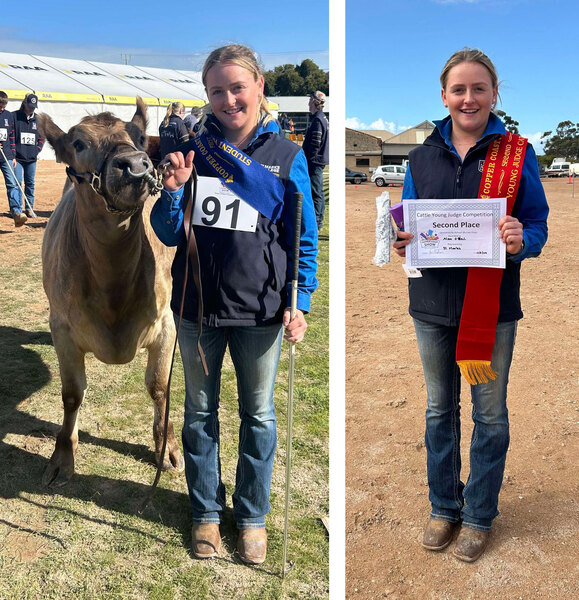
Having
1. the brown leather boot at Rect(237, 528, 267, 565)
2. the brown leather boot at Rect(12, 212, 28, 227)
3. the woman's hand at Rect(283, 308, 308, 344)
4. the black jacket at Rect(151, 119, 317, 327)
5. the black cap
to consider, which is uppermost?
the black cap

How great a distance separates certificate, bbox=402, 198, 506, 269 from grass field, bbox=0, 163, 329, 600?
1.48 m

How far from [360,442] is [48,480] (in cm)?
184

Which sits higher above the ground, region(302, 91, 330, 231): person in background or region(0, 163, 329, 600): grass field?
region(302, 91, 330, 231): person in background

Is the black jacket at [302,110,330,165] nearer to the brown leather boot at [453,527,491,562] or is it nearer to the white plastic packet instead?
the white plastic packet

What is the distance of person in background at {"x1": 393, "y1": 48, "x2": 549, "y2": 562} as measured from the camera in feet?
7.90

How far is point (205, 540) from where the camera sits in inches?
107

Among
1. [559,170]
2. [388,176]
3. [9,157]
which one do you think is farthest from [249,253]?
[559,170]

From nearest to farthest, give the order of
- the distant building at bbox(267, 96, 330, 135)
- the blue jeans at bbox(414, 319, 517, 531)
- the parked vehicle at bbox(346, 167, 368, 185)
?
the blue jeans at bbox(414, 319, 517, 531)
the parked vehicle at bbox(346, 167, 368, 185)
the distant building at bbox(267, 96, 330, 135)

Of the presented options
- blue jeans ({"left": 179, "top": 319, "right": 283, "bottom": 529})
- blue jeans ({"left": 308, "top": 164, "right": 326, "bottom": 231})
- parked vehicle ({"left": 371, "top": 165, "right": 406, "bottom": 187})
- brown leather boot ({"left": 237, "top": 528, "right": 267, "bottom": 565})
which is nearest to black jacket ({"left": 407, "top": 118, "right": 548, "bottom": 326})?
blue jeans ({"left": 179, "top": 319, "right": 283, "bottom": 529})

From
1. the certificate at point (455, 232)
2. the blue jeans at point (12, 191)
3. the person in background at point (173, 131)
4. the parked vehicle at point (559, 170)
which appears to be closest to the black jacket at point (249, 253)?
the certificate at point (455, 232)

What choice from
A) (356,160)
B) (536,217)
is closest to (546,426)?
(536,217)

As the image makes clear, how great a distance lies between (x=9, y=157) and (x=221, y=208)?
898 cm

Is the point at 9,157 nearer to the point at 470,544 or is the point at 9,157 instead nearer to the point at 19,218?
the point at 19,218

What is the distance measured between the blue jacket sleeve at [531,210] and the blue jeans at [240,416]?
109cm
